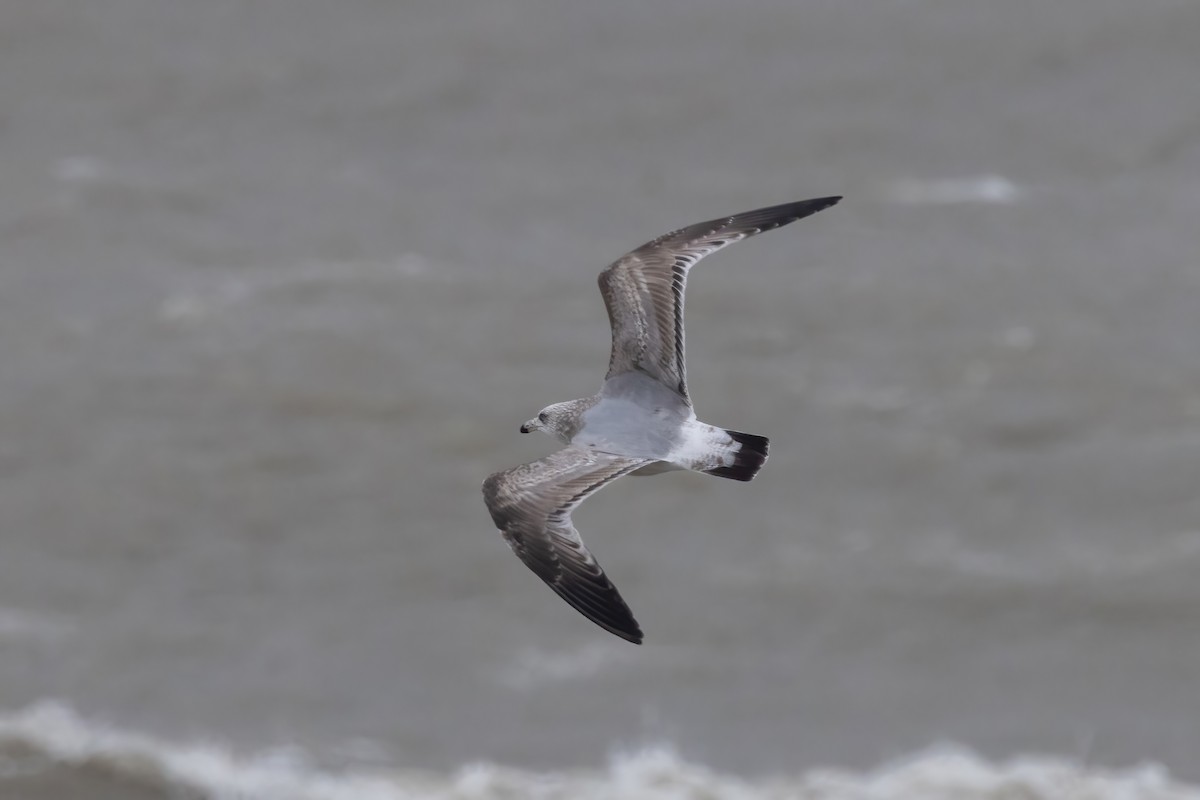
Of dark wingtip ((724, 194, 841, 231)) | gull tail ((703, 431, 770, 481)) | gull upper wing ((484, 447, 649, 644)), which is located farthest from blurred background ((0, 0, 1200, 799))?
gull upper wing ((484, 447, 649, 644))

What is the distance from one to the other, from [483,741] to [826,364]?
27.0 ft

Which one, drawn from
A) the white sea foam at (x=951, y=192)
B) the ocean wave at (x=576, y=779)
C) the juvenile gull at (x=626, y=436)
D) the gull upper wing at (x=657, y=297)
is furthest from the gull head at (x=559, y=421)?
the white sea foam at (x=951, y=192)

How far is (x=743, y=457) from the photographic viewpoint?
1167cm

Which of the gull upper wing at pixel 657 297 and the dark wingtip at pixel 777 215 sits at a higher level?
the dark wingtip at pixel 777 215

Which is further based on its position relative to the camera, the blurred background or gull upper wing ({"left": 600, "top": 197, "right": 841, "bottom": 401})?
the blurred background

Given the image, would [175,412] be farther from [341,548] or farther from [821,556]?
[821,556]

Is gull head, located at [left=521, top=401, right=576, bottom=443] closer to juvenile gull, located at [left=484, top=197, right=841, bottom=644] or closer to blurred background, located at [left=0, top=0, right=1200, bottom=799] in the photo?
juvenile gull, located at [left=484, top=197, right=841, bottom=644]

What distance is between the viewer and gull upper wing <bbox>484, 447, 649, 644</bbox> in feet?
34.3

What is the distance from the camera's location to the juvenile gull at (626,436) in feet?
35.4

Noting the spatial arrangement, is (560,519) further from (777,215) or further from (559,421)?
(777,215)

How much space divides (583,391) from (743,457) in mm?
13404

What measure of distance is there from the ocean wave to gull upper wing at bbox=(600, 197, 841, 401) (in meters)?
9.14

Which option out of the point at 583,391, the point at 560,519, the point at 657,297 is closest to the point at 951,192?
the point at 583,391

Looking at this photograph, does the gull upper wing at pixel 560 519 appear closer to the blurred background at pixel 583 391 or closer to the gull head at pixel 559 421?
the gull head at pixel 559 421
